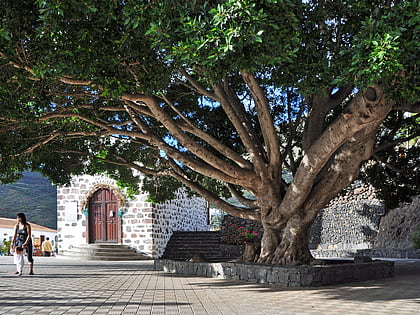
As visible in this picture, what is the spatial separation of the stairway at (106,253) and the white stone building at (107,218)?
0.88ft

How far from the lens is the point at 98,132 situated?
10.3 m

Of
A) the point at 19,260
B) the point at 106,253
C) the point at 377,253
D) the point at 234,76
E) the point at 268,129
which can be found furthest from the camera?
the point at 106,253

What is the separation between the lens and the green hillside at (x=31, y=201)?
43.8 m

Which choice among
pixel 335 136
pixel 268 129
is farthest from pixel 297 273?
pixel 268 129

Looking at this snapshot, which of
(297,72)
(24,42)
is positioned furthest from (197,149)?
(24,42)

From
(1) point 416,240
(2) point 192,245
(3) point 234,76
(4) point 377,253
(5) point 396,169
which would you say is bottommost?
(4) point 377,253

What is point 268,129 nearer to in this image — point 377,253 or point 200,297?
point 200,297

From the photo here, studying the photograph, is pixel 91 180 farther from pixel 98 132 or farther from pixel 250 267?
pixel 250 267

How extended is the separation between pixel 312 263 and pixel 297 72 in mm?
4712

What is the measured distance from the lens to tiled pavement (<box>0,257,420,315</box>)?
5984 mm

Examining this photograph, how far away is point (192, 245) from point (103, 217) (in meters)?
4.09

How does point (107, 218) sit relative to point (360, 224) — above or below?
above

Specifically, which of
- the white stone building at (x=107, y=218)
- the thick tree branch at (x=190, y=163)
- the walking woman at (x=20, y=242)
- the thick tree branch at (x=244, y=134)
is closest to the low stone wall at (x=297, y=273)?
the thick tree branch at (x=190, y=163)

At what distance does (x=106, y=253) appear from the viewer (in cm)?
1906
